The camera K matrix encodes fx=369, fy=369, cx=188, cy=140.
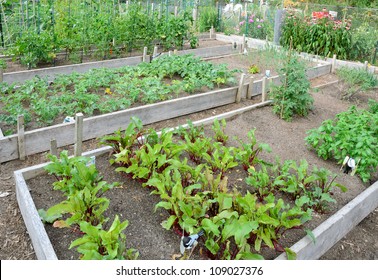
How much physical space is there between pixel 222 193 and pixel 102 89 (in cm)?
362

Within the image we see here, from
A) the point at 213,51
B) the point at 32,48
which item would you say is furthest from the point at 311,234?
the point at 213,51

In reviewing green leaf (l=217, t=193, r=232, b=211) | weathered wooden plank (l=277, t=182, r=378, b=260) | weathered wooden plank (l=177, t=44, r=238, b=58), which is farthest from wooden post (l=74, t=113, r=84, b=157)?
weathered wooden plank (l=177, t=44, r=238, b=58)

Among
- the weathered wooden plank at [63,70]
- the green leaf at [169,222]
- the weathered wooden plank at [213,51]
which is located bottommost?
the green leaf at [169,222]

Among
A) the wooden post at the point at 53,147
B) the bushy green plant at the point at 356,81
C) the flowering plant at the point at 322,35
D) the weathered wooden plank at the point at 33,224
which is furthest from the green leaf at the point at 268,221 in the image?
the flowering plant at the point at 322,35

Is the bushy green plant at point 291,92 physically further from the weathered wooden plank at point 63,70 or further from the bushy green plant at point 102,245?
the bushy green plant at point 102,245

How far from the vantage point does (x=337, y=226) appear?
319 cm

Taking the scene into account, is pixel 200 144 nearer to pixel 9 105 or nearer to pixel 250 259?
pixel 250 259

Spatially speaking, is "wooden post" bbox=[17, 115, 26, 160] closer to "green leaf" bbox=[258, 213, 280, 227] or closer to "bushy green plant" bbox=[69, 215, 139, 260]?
"bushy green plant" bbox=[69, 215, 139, 260]

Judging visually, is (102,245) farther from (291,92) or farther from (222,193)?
(291,92)

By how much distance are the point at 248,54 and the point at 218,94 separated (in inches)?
120

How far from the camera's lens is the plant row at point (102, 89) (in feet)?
15.7

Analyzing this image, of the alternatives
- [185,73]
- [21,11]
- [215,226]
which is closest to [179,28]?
[185,73]

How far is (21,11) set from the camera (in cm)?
762

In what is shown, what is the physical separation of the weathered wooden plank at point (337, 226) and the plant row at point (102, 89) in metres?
3.07
